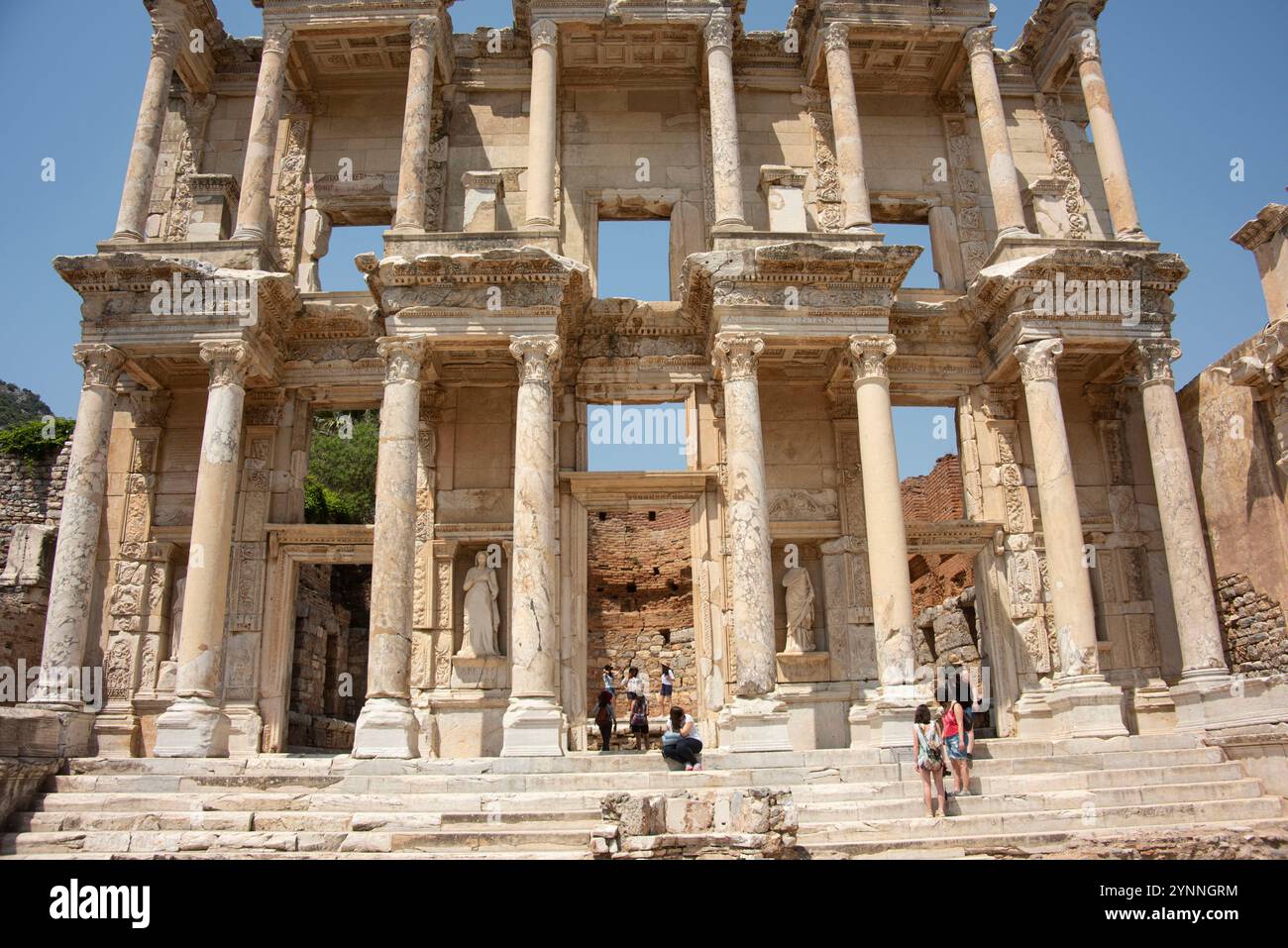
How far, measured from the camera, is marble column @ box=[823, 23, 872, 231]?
16234 mm

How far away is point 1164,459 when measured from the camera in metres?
15.3

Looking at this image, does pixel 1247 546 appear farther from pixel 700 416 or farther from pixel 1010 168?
pixel 700 416

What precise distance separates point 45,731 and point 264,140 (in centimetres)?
1000

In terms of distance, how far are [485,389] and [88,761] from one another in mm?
8206

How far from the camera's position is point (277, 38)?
56.6ft

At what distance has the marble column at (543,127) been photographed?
16.1 meters

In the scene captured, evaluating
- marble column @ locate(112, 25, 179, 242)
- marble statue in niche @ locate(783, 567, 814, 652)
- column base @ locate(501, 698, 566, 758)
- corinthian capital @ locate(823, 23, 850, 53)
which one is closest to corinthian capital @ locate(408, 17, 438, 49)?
marble column @ locate(112, 25, 179, 242)

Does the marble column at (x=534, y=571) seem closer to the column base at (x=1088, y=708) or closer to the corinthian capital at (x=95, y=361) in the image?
the corinthian capital at (x=95, y=361)

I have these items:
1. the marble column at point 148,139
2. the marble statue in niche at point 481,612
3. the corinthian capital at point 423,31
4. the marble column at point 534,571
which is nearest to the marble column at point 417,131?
the corinthian capital at point 423,31

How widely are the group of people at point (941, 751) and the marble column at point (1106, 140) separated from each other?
9371mm

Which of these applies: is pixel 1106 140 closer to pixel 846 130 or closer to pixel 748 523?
pixel 846 130

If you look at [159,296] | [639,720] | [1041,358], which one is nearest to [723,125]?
[1041,358]

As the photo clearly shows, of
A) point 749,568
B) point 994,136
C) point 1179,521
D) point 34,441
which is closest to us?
point 749,568

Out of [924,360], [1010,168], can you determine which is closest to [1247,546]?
[924,360]
